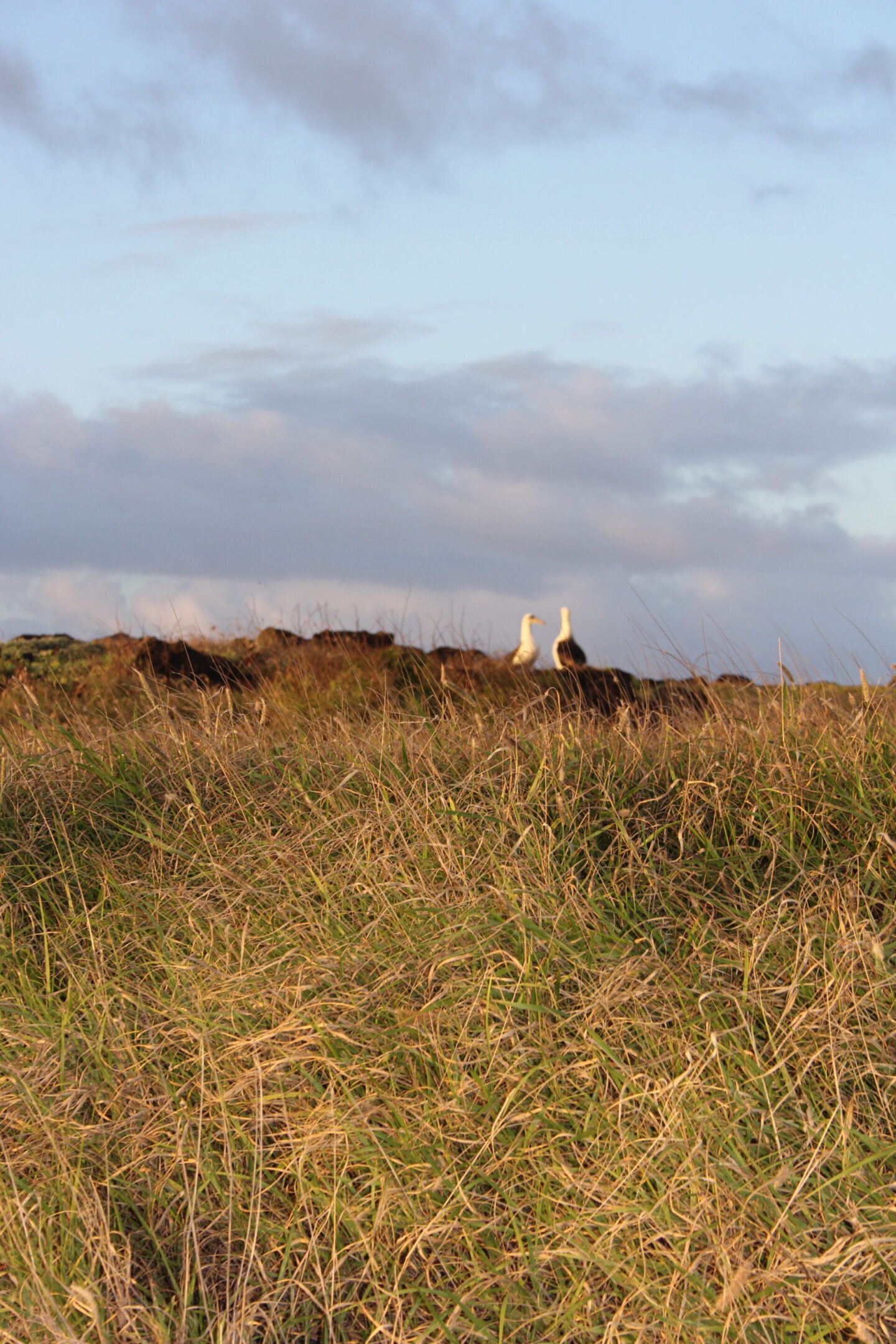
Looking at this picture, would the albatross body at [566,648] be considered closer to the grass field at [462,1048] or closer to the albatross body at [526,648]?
the albatross body at [526,648]

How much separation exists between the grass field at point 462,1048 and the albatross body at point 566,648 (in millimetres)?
11799

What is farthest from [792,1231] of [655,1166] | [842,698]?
[842,698]

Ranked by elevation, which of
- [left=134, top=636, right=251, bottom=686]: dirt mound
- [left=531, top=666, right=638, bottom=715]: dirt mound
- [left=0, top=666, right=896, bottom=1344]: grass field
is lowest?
[left=0, top=666, right=896, bottom=1344]: grass field

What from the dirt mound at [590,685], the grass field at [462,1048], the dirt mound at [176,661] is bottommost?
the grass field at [462,1048]

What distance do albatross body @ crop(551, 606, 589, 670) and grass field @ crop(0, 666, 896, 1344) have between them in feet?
38.7

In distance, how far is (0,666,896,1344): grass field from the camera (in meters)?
2.86

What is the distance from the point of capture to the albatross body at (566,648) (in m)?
17.2

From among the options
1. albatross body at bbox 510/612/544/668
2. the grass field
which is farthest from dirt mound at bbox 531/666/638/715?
the grass field

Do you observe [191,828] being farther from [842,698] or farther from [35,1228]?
[842,698]

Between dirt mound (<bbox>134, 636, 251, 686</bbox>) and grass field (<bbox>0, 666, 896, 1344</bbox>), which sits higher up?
dirt mound (<bbox>134, 636, 251, 686</bbox>)

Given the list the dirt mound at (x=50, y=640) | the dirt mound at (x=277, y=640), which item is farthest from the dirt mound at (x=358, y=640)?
the dirt mound at (x=50, y=640)

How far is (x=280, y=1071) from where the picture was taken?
11.6 feet

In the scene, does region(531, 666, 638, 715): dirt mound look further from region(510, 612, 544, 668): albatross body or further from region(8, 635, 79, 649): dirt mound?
region(8, 635, 79, 649): dirt mound

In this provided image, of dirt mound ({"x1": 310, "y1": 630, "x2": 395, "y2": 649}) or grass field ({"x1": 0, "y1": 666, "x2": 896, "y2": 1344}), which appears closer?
grass field ({"x1": 0, "y1": 666, "x2": 896, "y2": 1344})
